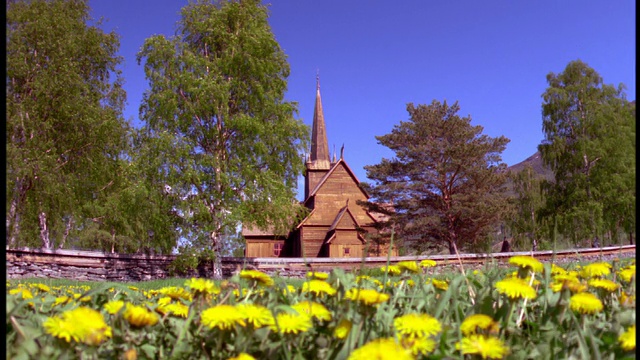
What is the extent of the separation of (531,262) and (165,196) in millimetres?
16415

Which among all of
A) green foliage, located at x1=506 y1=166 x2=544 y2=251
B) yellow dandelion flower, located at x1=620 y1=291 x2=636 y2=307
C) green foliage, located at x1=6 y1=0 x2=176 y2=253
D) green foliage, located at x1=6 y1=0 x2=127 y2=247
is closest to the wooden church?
green foliage, located at x1=506 y1=166 x2=544 y2=251

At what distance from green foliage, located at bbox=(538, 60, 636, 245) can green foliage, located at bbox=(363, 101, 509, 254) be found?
138 inches

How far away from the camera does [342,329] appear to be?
784mm

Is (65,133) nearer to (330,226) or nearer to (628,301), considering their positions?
(330,226)

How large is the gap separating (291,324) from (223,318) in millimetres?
109

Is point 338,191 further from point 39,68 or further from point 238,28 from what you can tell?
point 39,68

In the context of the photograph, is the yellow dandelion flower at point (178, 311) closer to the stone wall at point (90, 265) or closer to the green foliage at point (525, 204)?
the stone wall at point (90, 265)

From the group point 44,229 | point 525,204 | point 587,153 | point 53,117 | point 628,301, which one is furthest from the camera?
point 525,204

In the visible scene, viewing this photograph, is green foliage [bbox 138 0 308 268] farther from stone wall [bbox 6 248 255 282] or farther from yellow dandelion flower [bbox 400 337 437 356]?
yellow dandelion flower [bbox 400 337 437 356]

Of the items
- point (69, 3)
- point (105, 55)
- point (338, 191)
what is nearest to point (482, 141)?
point (338, 191)

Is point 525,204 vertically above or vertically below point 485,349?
above

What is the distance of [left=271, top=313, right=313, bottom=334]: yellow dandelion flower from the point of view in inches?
29.1

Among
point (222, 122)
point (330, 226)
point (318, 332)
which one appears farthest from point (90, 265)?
point (330, 226)

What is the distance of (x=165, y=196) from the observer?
1641cm
